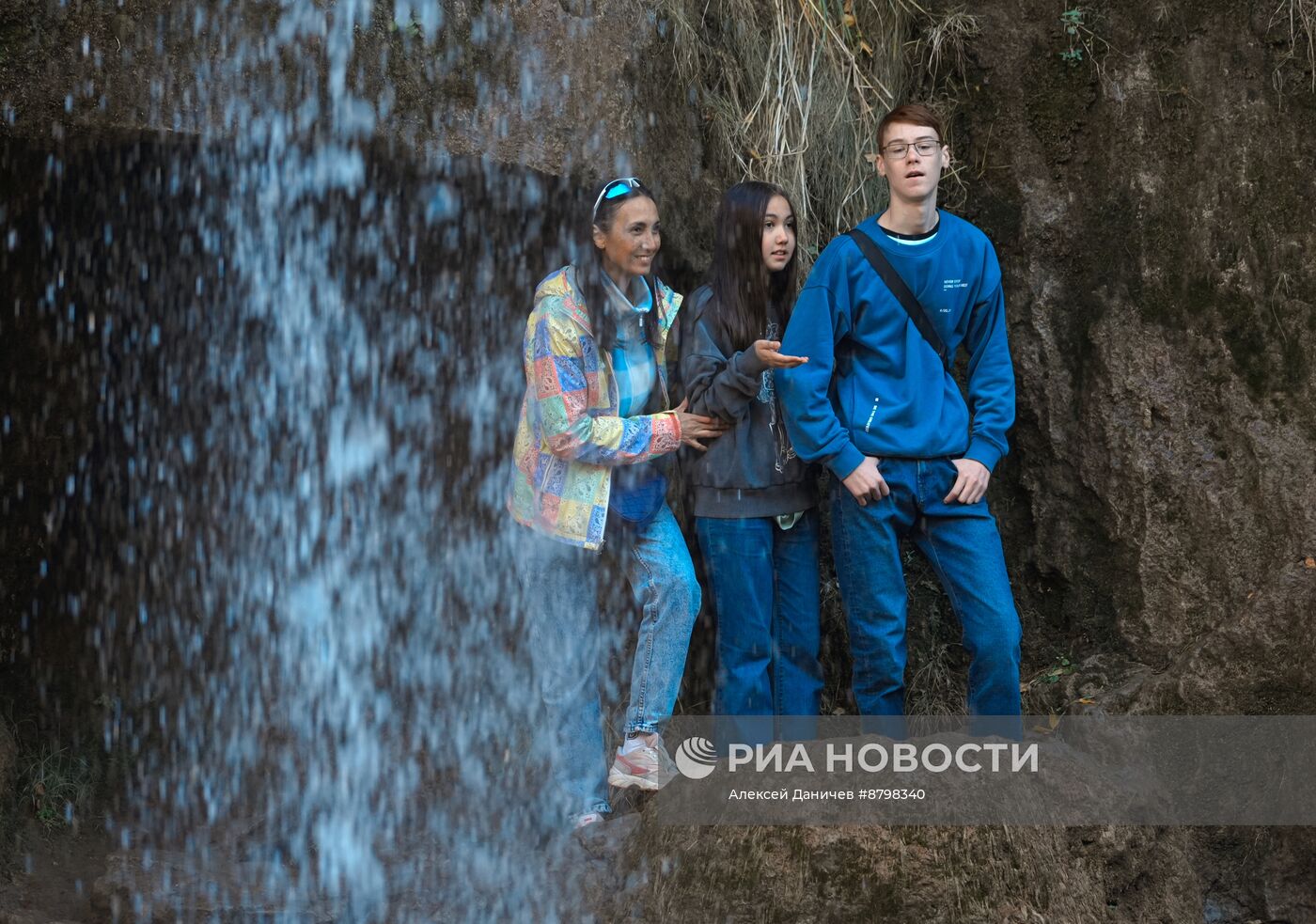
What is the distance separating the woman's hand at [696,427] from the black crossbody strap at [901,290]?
0.57m

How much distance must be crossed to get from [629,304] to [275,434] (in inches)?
75.9

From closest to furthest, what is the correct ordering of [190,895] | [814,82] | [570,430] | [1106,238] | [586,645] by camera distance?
1. [570,430]
2. [586,645]
3. [190,895]
4. [1106,238]
5. [814,82]

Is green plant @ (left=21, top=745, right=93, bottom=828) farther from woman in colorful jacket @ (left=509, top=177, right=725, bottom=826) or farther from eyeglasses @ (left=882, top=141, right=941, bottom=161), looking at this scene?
eyeglasses @ (left=882, top=141, right=941, bottom=161)

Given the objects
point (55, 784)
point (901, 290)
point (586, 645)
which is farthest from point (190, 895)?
point (901, 290)

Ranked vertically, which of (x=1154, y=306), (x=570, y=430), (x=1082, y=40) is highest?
(x=1082, y=40)

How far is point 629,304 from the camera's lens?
3.58m

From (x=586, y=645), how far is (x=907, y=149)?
1572 millimetres

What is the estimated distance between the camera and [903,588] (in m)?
3.52

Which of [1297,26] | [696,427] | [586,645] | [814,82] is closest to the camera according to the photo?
[696,427]

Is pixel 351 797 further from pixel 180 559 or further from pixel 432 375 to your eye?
pixel 432 375

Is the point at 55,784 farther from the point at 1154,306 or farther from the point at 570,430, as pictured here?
the point at 1154,306

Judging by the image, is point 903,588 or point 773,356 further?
point 903,588

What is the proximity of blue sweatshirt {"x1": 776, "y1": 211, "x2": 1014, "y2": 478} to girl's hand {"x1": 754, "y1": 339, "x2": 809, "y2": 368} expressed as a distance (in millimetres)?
73

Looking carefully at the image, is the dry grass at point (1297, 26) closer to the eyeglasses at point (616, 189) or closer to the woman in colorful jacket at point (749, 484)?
the woman in colorful jacket at point (749, 484)
